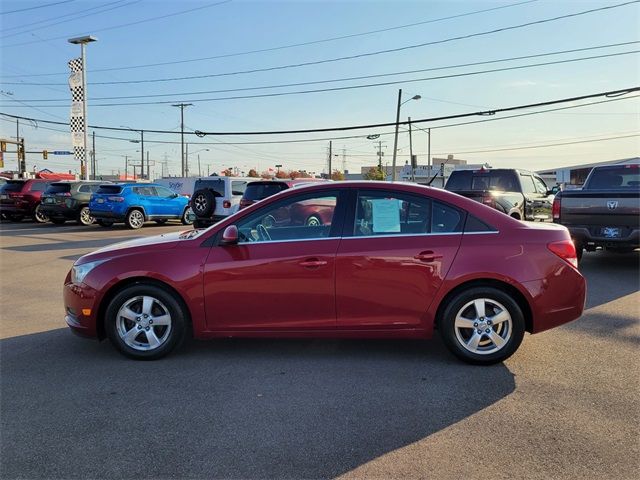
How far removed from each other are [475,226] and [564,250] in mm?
807

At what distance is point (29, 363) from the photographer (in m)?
4.64

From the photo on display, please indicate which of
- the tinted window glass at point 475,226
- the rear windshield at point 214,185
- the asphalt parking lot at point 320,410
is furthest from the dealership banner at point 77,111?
the tinted window glass at point 475,226

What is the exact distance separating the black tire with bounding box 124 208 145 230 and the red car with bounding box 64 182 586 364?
15092mm

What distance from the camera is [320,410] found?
12.0ft

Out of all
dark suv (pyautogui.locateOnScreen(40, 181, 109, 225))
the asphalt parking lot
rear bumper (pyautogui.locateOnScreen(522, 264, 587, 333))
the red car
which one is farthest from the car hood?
dark suv (pyautogui.locateOnScreen(40, 181, 109, 225))

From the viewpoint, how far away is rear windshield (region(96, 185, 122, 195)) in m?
18.9

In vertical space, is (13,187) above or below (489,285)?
above

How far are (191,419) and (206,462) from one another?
0.57 m

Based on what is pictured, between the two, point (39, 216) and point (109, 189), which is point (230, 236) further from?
point (39, 216)

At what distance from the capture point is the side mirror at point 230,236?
4.45 m

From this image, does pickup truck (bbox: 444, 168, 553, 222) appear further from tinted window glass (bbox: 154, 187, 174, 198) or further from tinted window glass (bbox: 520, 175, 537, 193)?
tinted window glass (bbox: 154, 187, 174, 198)

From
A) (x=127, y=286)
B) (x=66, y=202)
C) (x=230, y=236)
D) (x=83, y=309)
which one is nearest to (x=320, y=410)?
(x=230, y=236)

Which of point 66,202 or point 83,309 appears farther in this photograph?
point 66,202

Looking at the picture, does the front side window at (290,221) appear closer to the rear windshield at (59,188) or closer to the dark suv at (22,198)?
the rear windshield at (59,188)
